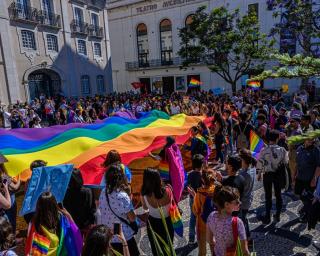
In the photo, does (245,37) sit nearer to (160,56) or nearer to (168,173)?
(160,56)

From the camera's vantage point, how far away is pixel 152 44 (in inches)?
1206

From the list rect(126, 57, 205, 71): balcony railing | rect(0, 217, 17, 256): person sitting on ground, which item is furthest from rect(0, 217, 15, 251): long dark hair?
rect(126, 57, 205, 71): balcony railing

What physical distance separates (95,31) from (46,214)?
102ft

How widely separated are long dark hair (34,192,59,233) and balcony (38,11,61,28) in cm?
2520

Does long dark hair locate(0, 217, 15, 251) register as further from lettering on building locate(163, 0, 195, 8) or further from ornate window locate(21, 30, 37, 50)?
Result: lettering on building locate(163, 0, 195, 8)

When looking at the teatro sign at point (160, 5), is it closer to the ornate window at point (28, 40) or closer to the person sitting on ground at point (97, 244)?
the ornate window at point (28, 40)

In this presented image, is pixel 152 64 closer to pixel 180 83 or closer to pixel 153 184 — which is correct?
pixel 180 83

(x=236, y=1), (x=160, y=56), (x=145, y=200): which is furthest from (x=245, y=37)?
(x=145, y=200)

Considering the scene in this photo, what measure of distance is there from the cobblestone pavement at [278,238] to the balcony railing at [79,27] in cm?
2676

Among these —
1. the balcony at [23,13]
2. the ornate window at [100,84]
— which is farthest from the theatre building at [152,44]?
the balcony at [23,13]

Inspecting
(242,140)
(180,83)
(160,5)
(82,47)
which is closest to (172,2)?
(160,5)

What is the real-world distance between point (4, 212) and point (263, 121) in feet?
18.9

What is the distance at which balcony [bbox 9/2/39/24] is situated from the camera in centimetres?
2244

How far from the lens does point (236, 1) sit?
2512 cm
